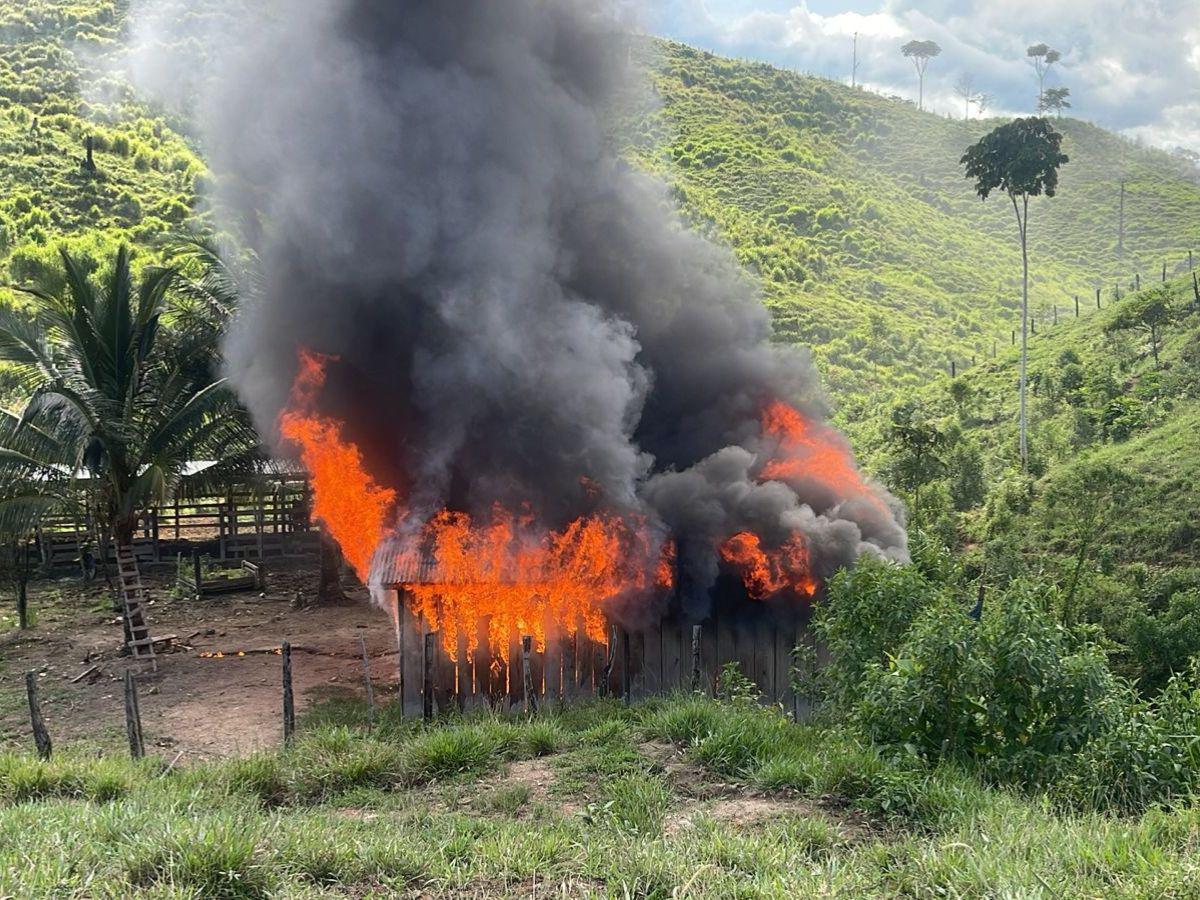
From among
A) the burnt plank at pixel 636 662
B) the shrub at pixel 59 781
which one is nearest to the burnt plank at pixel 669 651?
the burnt plank at pixel 636 662

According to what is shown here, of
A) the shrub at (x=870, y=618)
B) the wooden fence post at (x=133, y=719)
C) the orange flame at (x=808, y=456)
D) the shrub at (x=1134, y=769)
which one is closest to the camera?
the shrub at (x=1134, y=769)

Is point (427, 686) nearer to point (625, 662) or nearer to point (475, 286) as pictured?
point (625, 662)

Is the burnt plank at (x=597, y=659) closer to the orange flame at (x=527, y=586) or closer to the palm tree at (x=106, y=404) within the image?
the orange flame at (x=527, y=586)

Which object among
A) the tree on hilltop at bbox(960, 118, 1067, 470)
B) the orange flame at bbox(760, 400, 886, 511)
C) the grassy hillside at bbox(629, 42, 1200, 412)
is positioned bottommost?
the orange flame at bbox(760, 400, 886, 511)

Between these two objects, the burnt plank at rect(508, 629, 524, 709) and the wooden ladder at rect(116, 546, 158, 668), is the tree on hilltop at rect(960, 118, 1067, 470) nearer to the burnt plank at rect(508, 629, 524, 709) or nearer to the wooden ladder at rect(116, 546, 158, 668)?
the burnt plank at rect(508, 629, 524, 709)

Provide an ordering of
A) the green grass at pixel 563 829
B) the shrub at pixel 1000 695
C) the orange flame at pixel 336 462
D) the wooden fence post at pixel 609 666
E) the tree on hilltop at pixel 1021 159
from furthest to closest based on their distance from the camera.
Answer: the tree on hilltop at pixel 1021 159 → the orange flame at pixel 336 462 → the wooden fence post at pixel 609 666 → the shrub at pixel 1000 695 → the green grass at pixel 563 829

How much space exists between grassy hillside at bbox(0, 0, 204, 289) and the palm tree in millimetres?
21559

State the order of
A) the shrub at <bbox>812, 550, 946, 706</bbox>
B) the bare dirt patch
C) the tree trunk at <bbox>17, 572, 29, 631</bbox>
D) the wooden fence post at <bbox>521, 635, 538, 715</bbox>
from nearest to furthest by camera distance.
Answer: the bare dirt patch
the shrub at <bbox>812, 550, 946, 706</bbox>
the wooden fence post at <bbox>521, 635, 538, 715</bbox>
the tree trunk at <bbox>17, 572, 29, 631</bbox>

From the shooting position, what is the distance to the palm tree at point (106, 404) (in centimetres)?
1461

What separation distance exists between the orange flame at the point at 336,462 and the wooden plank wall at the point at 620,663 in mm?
2902

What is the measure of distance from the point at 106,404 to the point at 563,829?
1200 centimetres

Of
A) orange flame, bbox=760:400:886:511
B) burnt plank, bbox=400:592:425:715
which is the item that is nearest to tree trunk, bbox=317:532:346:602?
burnt plank, bbox=400:592:425:715

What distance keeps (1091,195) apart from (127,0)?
78998 mm

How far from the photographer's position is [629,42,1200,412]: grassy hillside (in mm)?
47906
